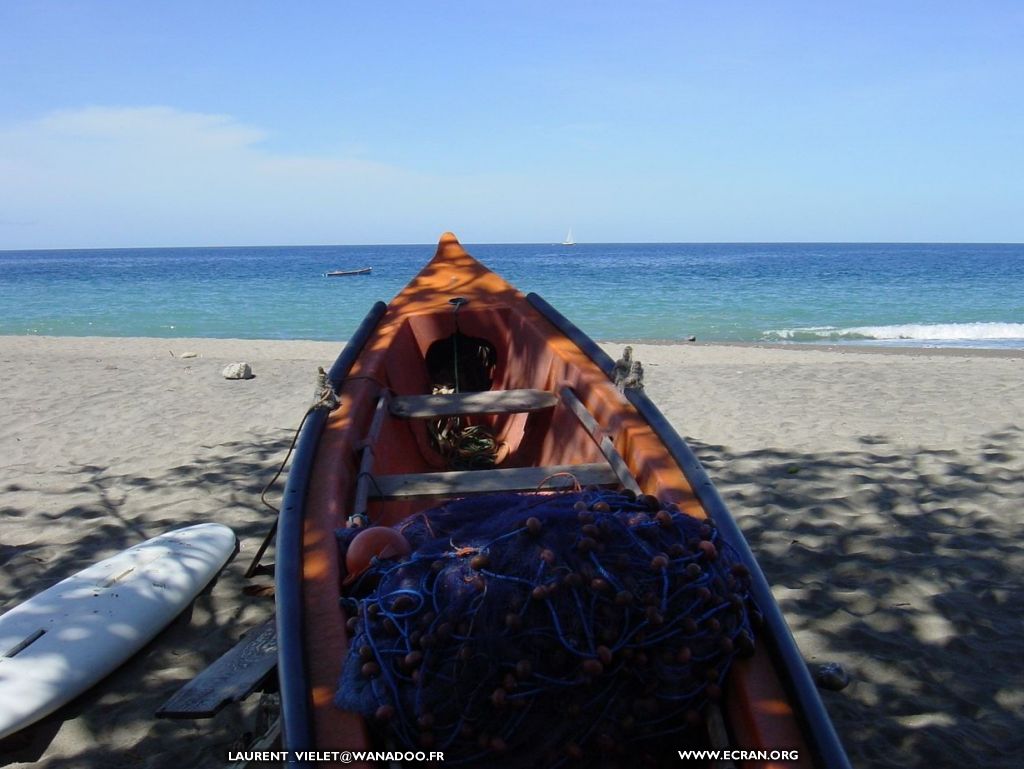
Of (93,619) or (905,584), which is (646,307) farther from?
(93,619)

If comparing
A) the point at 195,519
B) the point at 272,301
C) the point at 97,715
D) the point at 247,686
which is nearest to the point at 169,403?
the point at 195,519

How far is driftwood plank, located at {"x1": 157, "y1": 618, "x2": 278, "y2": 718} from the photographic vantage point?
2.35 m

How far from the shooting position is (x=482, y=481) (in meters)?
3.12

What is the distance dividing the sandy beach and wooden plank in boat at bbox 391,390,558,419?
3.63 feet

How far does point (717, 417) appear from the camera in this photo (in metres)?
7.79

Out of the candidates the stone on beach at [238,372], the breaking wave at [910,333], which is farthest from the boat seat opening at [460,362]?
the breaking wave at [910,333]

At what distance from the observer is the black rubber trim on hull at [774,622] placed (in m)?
1.80

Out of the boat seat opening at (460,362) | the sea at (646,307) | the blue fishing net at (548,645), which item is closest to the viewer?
the blue fishing net at (548,645)

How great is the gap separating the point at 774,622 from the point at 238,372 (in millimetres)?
9753

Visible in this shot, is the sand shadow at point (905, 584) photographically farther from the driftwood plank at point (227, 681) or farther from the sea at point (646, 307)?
the sea at point (646, 307)

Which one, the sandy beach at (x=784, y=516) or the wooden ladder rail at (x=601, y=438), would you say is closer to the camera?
the sandy beach at (x=784, y=516)

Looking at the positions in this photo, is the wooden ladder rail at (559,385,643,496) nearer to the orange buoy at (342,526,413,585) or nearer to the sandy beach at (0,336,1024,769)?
the orange buoy at (342,526,413,585)

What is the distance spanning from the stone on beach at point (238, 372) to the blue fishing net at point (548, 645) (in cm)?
936

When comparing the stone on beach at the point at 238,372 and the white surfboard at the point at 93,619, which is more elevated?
the white surfboard at the point at 93,619
